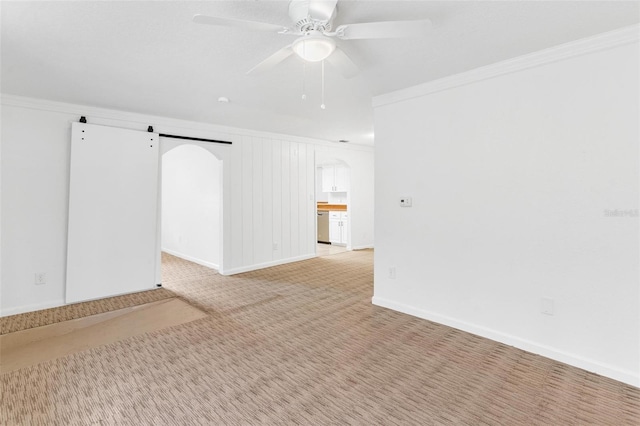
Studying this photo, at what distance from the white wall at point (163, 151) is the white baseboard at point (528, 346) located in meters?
2.82

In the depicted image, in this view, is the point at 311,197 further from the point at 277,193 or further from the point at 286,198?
the point at 277,193

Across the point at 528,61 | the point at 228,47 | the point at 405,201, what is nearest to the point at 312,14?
the point at 228,47

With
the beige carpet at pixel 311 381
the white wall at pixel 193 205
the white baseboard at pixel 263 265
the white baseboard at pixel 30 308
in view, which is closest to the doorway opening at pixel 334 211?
the white baseboard at pixel 263 265

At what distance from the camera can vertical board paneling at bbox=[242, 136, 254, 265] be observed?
17.1 ft

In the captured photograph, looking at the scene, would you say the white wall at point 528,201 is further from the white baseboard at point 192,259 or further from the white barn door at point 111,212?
the white baseboard at point 192,259

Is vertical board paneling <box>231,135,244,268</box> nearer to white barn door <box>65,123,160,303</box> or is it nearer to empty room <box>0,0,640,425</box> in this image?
empty room <box>0,0,640,425</box>

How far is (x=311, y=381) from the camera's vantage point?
2.11 metres

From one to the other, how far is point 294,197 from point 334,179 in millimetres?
2580

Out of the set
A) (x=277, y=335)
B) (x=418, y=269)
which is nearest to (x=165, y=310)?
(x=277, y=335)

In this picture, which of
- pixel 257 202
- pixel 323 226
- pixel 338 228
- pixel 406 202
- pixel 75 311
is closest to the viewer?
pixel 406 202

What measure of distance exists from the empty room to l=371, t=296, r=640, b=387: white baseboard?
0.08ft

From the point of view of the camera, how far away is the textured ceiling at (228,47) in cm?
187

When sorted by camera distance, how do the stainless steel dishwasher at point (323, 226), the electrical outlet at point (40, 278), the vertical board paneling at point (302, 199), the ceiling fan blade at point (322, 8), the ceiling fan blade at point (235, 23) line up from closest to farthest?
the ceiling fan blade at point (235, 23), the ceiling fan blade at point (322, 8), the electrical outlet at point (40, 278), the vertical board paneling at point (302, 199), the stainless steel dishwasher at point (323, 226)

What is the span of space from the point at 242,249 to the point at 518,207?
405 cm
